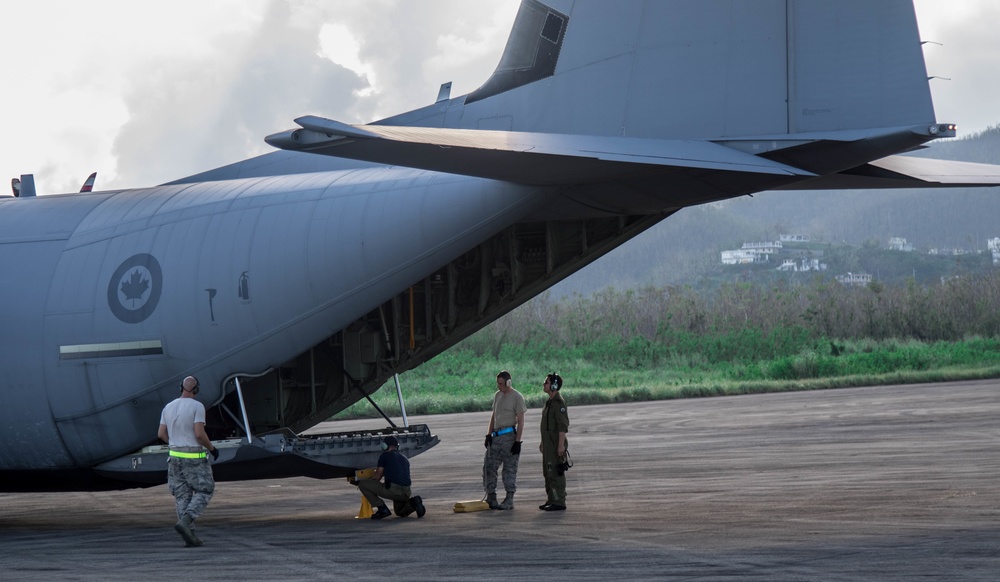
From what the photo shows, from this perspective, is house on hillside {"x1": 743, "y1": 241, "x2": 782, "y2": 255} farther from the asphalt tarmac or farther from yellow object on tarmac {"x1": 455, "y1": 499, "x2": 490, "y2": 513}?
yellow object on tarmac {"x1": 455, "y1": 499, "x2": 490, "y2": 513}

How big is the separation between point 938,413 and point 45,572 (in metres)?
20.7

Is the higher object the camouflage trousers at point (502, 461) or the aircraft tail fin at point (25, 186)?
the aircraft tail fin at point (25, 186)

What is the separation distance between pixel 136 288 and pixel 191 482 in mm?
2751

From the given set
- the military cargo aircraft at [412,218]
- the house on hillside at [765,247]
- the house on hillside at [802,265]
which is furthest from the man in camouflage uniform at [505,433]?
the house on hillside at [765,247]

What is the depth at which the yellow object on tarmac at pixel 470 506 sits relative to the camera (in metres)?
14.5

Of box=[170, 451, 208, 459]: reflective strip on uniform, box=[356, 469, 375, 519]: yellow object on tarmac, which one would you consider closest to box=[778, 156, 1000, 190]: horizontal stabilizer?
box=[356, 469, 375, 519]: yellow object on tarmac

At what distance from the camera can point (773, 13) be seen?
11.4m

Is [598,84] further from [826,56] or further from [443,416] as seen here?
[443,416]

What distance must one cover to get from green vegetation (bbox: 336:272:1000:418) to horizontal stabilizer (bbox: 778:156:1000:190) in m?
25.3

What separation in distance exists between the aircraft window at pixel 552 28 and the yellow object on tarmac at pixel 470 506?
5.99 m

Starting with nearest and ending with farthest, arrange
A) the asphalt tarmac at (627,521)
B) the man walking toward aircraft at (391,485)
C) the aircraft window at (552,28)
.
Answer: the asphalt tarmac at (627,521) → the aircraft window at (552,28) → the man walking toward aircraft at (391,485)

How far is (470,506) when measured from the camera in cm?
1458

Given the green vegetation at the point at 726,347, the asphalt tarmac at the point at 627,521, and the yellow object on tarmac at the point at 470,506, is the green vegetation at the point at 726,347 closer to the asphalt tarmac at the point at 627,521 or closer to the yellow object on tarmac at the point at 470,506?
the asphalt tarmac at the point at 627,521

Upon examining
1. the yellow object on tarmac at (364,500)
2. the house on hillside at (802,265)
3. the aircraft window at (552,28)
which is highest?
the house on hillside at (802,265)
